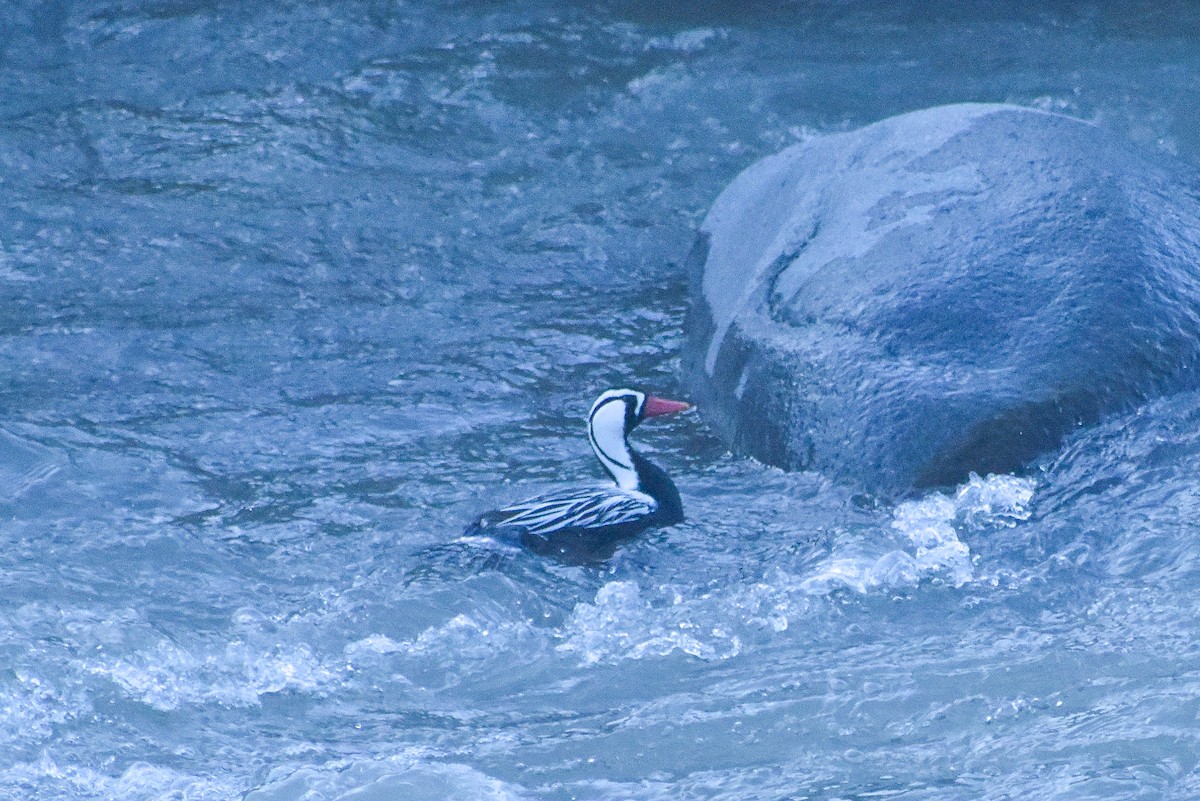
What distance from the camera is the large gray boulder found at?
5.90 meters

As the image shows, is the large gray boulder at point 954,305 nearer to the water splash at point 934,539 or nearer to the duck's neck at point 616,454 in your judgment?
the water splash at point 934,539

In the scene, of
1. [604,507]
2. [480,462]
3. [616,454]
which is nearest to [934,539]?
[604,507]

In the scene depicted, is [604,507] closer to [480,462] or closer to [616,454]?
[616,454]

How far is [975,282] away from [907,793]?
2.70 m

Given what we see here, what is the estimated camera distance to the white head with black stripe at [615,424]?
6.11 m

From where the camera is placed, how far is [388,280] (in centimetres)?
836

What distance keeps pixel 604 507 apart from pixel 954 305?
60.7 inches

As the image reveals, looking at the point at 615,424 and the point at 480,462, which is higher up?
the point at 615,424

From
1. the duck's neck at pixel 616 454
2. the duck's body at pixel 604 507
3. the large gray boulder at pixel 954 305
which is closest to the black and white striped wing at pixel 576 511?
the duck's body at pixel 604 507

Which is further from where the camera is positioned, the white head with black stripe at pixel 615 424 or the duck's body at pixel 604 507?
the white head with black stripe at pixel 615 424

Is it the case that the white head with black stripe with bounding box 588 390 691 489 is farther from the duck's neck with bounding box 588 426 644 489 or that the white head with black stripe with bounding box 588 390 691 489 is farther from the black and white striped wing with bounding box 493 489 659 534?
the black and white striped wing with bounding box 493 489 659 534

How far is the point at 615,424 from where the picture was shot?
6.16 metres

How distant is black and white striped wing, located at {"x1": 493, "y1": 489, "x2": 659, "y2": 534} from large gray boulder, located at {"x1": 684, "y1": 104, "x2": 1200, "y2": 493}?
0.71m

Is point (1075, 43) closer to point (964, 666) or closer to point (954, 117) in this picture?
point (954, 117)
